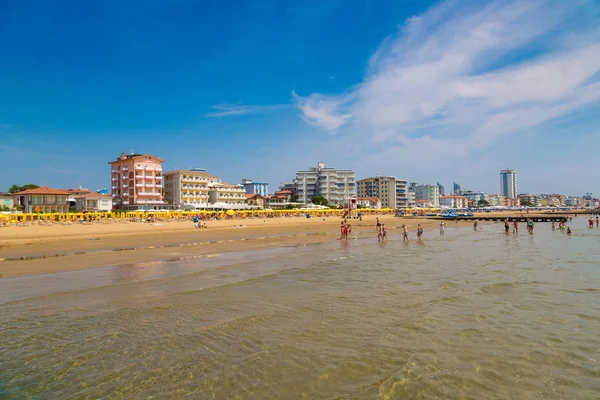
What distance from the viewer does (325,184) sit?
11506 centimetres

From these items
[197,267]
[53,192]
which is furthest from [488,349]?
[53,192]

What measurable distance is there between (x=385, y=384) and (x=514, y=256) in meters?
17.8

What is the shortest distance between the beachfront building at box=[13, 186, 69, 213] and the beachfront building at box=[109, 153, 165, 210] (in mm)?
13492

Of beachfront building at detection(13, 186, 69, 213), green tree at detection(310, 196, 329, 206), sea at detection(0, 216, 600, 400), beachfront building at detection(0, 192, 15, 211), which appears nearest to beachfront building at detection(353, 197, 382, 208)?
green tree at detection(310, 196, 329, 206)

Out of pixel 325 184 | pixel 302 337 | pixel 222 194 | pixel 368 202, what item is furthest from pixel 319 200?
pixel 302 337

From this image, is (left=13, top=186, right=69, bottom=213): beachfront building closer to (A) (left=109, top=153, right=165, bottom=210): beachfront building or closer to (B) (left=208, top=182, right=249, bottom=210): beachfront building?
(A) (left=109, top=153, right=165, bottom=210): beachfront building

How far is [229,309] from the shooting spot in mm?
9352

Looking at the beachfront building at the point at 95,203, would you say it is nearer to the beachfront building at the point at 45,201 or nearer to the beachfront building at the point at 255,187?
the beachfront building at the point at 45,201

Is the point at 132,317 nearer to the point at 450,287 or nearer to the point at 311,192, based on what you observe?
the point at 450,287

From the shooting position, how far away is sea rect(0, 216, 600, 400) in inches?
210

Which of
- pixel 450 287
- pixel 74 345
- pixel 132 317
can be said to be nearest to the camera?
pixel 74 345

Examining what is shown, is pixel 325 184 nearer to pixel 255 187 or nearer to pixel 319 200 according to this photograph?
pixel 319 200

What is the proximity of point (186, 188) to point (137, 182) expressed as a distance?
37.1 feet

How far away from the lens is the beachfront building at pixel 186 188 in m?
80.4
